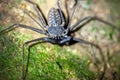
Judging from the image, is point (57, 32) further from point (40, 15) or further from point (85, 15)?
point (85, 15)

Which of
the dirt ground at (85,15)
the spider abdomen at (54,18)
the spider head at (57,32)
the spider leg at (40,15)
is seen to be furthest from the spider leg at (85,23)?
the spider leg at (40,15)

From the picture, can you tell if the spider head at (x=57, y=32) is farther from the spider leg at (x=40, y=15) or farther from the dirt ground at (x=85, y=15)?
the dirt ground at (x=85, y=15)

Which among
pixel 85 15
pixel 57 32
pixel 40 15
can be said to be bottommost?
pixel 57 32

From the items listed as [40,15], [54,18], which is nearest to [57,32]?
[54,18]

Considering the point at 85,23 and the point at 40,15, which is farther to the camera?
the point at 40,15

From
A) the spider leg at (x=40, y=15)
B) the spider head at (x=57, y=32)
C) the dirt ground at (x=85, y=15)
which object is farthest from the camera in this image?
the spider leg at (x=40, y=15)

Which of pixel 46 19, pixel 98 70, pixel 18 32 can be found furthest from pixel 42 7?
pixel 98 70
